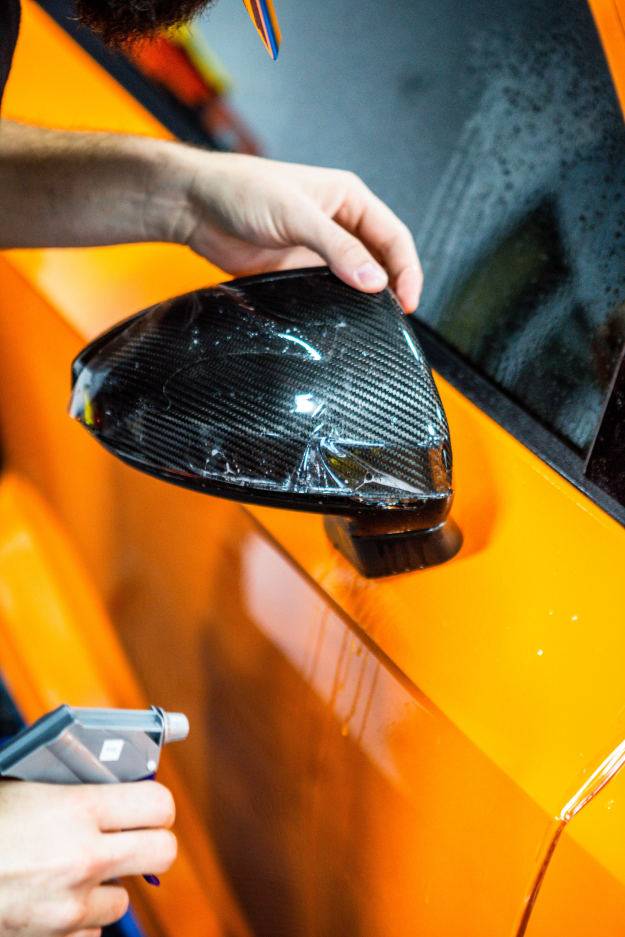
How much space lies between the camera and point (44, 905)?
0.73m

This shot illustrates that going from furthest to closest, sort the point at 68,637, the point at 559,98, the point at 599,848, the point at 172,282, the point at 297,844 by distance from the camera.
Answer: the point at 68,637 < the point at 172,282 < the point at 559,98 < the point at 297,844 < the point at 599,848

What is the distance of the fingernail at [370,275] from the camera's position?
865 millimetres

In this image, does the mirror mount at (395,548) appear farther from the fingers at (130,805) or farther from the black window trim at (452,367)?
the fingers at (130,805)

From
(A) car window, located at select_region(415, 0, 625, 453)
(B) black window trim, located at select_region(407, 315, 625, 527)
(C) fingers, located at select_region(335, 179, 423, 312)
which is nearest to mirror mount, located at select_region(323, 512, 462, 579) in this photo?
(B) black window trim, located at select_region(407, 315, 625, 527)

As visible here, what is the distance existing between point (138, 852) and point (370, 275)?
0.67 m

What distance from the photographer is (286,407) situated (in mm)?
673

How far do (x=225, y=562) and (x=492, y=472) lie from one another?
0.34 metres

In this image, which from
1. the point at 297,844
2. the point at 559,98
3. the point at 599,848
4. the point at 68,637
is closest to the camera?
the point at 599,848

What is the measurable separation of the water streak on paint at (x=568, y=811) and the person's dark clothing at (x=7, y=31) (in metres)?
1.08

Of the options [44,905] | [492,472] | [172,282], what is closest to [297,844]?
[44,905]

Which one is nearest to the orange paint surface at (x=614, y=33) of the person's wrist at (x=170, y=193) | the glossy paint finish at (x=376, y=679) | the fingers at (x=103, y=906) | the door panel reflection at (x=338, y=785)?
the glossy paint finish at (x=376, y=679)

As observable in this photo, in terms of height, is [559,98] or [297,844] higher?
[559,98]

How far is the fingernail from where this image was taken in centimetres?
86

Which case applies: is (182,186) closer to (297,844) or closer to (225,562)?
(225,562)
